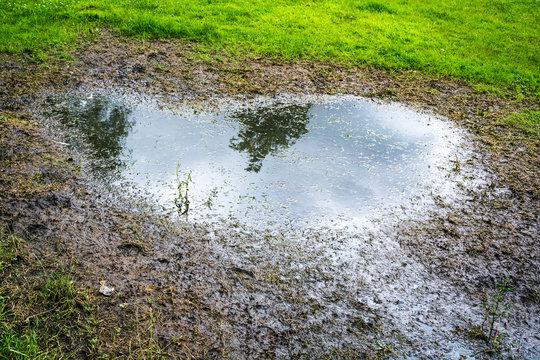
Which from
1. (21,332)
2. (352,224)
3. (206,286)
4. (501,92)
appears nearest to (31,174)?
(21,332)

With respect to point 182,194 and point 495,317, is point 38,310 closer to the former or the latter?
point 182,194

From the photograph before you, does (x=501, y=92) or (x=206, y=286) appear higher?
(x=501, y=92)

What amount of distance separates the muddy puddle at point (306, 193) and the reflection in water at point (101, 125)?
29mm

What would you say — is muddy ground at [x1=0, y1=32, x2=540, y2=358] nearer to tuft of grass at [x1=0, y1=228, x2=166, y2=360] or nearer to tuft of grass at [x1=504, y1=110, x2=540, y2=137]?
tuft of grass at [x1=0, y1=228, x2=166, y2=360]

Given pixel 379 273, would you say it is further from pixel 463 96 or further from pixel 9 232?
pixel 463 96

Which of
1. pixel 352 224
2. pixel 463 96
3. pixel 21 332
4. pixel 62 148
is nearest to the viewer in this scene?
pixel 21 332

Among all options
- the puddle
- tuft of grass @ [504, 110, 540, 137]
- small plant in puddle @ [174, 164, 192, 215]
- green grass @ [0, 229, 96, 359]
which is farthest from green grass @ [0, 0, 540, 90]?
green grass @ [0, 229, 96, 359]

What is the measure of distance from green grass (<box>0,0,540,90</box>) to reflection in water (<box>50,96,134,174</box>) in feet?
7.95

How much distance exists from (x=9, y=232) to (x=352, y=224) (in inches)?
142

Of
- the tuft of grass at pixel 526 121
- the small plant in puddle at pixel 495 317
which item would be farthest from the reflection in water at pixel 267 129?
the tuft of grass at pixel 526 121

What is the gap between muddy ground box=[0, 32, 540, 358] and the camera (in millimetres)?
3193

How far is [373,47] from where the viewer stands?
955 cm

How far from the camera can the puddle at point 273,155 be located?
15.8 feet

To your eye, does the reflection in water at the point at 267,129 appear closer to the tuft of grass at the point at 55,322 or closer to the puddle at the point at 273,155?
the puddle at the point at 273,155
